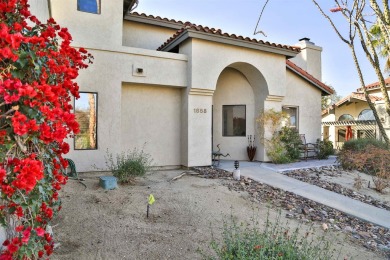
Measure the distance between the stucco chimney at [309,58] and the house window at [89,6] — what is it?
12155 millimetres

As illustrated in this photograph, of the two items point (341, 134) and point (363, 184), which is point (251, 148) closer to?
point (363, 184)

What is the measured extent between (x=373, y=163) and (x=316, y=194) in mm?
4015

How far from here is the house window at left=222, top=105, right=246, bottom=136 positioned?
1278cm

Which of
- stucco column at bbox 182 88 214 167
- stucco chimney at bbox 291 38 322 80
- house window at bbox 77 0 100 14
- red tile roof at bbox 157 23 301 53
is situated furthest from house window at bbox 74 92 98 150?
stucco chimney at bbox 291 38 322 80

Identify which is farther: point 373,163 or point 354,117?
point 354,117

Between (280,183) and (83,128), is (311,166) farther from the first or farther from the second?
(83,128)

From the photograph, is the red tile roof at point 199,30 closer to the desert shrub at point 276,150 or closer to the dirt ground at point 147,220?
the desert shrub at point 276,150

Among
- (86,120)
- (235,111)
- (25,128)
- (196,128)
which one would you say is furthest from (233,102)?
(25,128)

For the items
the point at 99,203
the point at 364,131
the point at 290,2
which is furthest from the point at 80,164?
the point at 364,131

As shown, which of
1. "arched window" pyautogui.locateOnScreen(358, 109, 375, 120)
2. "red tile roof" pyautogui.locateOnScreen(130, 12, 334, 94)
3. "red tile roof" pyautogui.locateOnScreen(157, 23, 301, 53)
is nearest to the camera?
"red tile roof" pyautogui.locateOnScreen(157, 23, 301, 53)

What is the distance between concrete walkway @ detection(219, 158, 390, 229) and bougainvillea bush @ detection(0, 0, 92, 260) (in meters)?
7.12

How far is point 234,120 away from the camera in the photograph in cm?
1291

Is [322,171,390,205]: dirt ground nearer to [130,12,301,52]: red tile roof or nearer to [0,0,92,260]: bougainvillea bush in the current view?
[130,12,301,52]: red tile roof

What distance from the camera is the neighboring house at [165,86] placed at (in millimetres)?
9094
